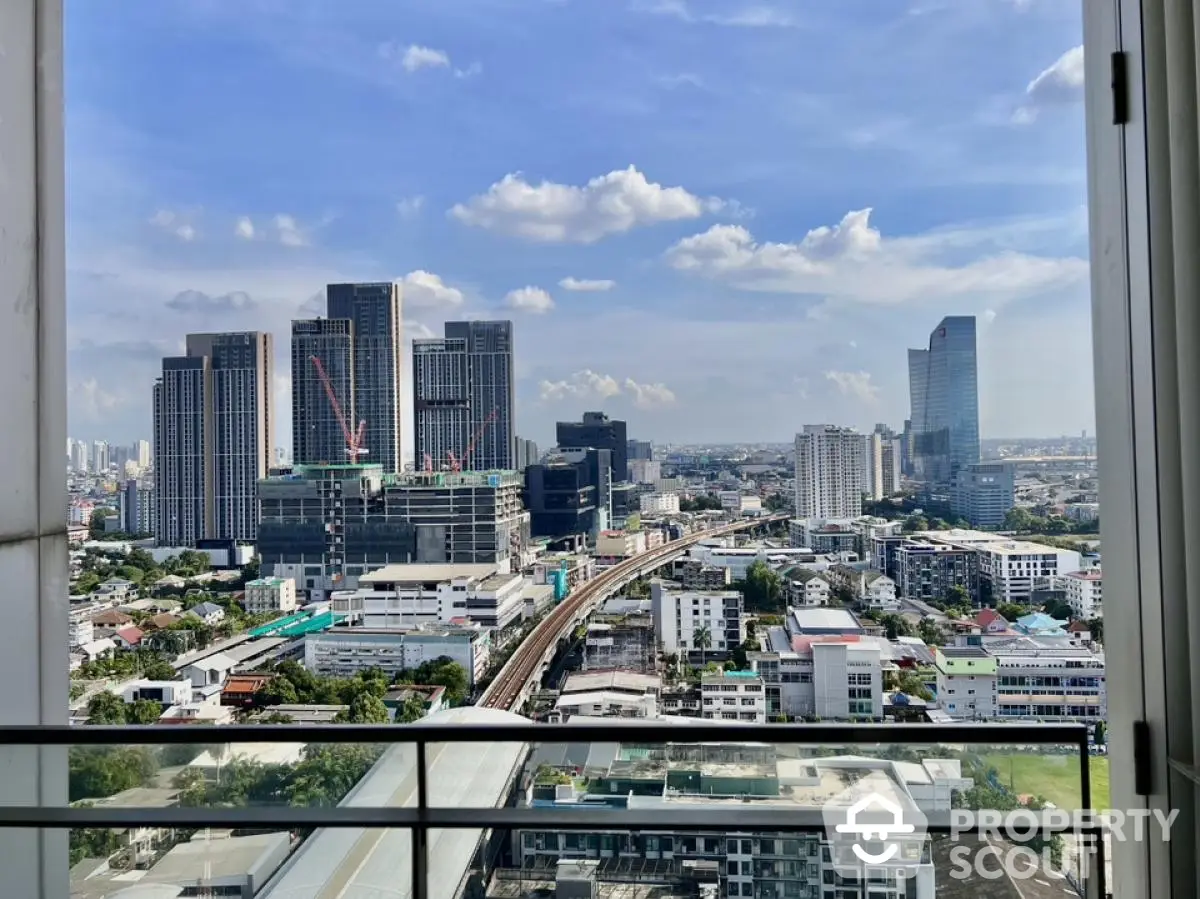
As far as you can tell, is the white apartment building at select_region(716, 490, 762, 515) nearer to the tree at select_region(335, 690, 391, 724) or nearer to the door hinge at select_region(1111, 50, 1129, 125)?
the tree at select_region(335, 690, 391, 724)

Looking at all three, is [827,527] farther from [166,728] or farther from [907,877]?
[166,728]

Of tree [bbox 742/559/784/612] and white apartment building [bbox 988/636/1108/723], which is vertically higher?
tree [bbox 742/559/784/612]

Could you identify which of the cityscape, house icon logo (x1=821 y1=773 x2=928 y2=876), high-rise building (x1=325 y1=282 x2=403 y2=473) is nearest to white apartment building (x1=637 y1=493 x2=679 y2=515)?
the cityscape

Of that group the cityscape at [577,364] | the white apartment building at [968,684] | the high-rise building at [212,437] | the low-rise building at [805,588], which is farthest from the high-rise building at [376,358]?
the white apartment building at [968,684]

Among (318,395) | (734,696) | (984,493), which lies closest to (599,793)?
(734,696)

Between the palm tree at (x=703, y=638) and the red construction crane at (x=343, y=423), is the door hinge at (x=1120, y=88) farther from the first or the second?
the red construction crane at (x=343, y=423)

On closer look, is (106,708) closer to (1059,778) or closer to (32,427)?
(32,427)
